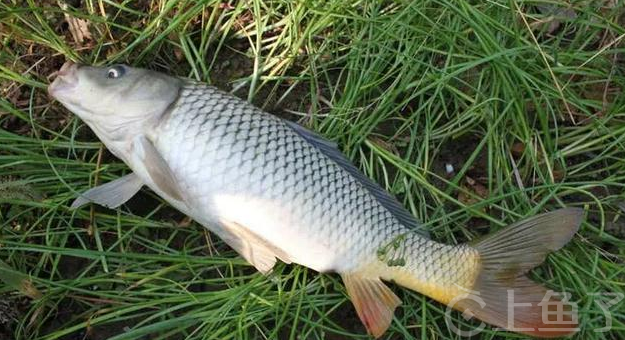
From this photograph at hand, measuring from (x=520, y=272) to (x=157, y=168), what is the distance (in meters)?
1.28

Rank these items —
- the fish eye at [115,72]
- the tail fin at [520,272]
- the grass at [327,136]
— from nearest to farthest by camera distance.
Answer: the tail fin at [520,272], the fish eye at [115,72], the grass at [327,136]

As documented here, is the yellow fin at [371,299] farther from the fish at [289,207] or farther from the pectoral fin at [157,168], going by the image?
the pectoral fin at [157,168]

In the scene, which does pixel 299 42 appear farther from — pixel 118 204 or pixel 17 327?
pixel 17 327

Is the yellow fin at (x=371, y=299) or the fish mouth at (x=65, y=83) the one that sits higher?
the fish mouth at (x=65, y=83)

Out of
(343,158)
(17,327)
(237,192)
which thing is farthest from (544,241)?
(17,327)

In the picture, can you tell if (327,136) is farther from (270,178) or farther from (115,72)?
(115,72)

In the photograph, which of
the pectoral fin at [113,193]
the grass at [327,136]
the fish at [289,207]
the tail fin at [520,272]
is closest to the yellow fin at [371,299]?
the fish at [289,207]

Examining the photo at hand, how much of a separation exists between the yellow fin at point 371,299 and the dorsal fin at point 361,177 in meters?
0.26

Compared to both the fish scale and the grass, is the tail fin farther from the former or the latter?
the fish scale

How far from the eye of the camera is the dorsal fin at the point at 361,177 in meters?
2.48

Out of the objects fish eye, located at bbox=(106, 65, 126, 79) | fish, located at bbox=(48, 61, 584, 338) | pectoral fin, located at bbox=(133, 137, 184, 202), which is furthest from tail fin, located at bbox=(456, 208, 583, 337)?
fish eye, located at bbox=(106, 65, 126, 79)

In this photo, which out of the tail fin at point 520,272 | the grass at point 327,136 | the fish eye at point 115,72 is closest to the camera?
the tail fin at point 520,272

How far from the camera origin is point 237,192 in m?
2.30

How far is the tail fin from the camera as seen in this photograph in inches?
90.0
